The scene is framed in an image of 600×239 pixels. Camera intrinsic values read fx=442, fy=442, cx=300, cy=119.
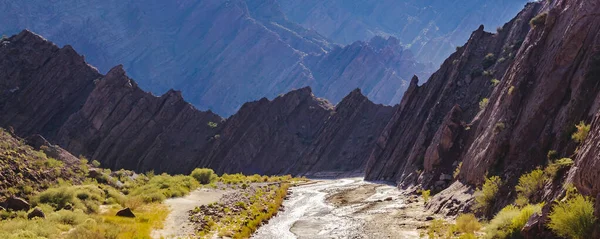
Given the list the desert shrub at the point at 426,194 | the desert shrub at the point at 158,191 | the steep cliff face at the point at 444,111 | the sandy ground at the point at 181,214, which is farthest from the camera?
the steep cliff face at the point at 444,111

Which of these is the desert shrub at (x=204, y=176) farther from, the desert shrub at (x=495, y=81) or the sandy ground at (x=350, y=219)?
the desert shrub at (x=495, y=81)

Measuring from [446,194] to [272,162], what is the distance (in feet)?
312

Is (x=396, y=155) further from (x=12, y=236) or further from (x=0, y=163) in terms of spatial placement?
(x=12, y=236)

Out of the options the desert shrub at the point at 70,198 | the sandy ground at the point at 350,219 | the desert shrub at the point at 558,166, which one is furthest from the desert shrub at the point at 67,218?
the desert shrub at the point at 558,166

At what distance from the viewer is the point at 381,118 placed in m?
134

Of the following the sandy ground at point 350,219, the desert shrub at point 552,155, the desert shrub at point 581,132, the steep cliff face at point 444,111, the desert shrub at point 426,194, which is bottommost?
the sandy ground at point 350,219

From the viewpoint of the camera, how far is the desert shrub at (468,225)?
981 inches

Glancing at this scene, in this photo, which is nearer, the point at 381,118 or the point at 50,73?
the point at 50,73

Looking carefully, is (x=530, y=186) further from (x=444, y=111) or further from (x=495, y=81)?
(x=444, y=111)

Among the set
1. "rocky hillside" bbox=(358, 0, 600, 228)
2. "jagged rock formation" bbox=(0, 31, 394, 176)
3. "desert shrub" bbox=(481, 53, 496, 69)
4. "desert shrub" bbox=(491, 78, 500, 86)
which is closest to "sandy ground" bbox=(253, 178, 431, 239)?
"rocky hillside" bbox=(358, 0, 600, 228)

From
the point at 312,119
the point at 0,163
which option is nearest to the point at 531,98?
the point at 0,163

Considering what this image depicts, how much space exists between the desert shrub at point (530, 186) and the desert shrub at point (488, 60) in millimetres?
50610

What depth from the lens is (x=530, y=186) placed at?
2366 cm

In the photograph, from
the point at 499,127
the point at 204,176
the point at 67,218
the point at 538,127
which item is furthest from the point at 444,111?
the point at 67,218
